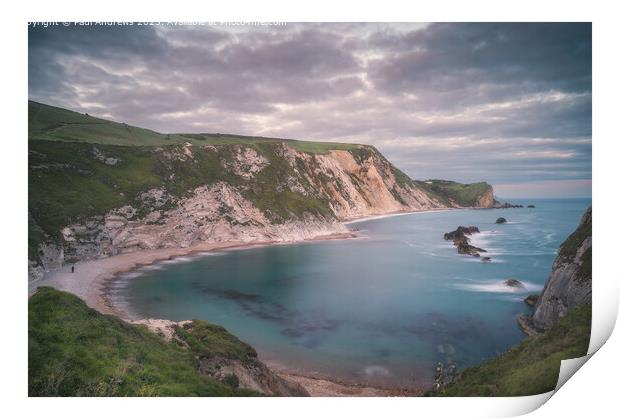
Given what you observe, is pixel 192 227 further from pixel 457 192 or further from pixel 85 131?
pixel 457 192

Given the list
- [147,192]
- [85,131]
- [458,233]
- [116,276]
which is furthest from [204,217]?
[458,233]

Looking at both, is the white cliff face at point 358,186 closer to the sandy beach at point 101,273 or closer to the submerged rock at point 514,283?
the sandy beach at point 101,273

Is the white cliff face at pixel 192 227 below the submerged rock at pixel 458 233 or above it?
above

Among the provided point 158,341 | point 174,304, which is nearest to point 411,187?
point 174,304

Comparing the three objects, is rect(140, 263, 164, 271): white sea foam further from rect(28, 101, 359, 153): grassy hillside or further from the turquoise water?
rect(28, 101, 359, 153): grassy hillside

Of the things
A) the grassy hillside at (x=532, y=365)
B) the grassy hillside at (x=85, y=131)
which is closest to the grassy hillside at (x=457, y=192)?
the grassy hillside at (x=85, y=131)
